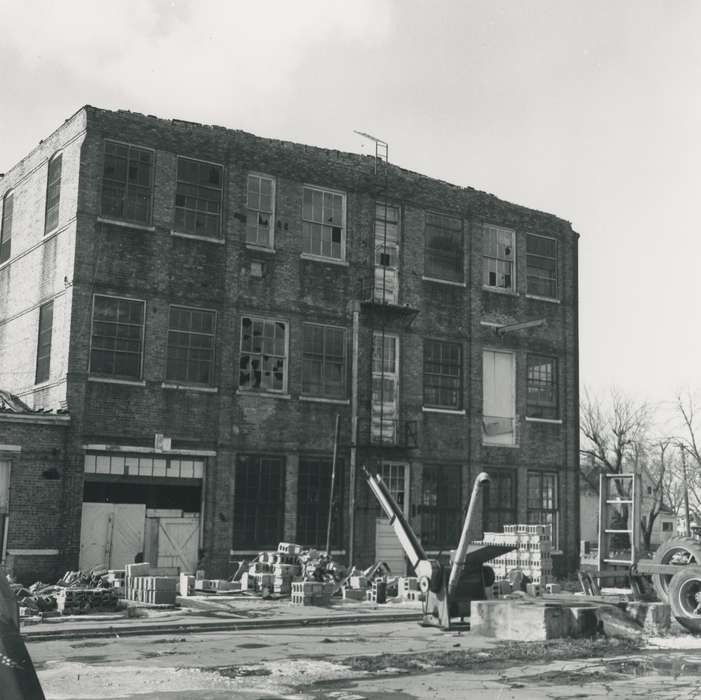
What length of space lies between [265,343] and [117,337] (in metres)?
3.94

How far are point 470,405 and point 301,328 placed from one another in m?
5.86

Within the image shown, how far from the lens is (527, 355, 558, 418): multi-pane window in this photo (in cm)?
2947

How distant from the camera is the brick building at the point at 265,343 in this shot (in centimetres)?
2273

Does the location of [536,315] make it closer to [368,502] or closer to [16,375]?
[368,502]

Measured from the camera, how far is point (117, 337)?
22922mm

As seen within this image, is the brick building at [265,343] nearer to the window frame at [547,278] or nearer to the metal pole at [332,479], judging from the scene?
the window frame at [547,278]

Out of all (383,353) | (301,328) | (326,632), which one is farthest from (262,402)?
(326,632)

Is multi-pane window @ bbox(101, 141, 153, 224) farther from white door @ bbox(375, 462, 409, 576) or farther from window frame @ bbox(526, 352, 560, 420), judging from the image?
window frame @ bbox(526, 352, 560, 420)

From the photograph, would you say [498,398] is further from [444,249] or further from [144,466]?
[144,466]

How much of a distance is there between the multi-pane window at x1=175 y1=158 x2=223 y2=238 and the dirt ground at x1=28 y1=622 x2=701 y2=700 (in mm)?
12337

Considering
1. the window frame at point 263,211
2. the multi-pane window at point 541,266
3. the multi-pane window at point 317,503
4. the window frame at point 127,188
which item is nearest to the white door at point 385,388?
the multi-pane window at point 317,503

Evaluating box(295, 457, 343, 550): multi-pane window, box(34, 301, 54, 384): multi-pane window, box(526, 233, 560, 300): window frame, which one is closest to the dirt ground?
box(295, 457, 343, 550): multi-pane window

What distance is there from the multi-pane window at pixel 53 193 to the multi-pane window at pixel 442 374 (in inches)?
421

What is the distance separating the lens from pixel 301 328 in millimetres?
25391
